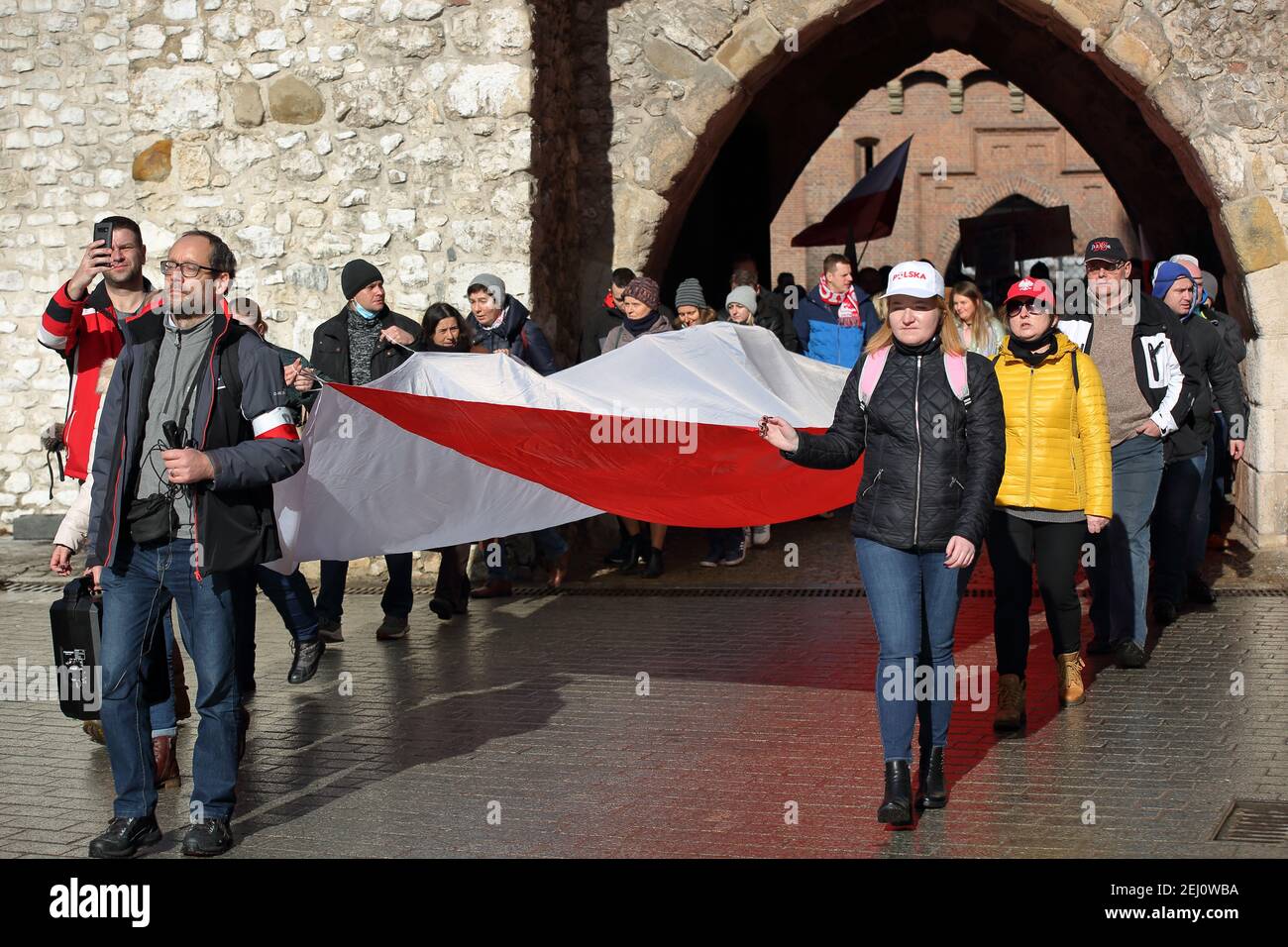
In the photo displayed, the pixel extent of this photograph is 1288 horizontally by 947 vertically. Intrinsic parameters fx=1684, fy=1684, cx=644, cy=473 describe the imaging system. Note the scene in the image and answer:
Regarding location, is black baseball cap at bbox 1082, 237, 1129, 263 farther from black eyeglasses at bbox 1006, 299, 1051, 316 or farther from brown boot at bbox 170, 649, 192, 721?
brown boot at bbox 170, 649, 192, 721

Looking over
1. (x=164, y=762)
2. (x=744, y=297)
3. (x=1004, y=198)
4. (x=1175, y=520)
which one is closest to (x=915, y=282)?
(x=164, y=762)

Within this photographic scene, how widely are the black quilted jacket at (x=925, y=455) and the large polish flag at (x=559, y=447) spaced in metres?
1.30

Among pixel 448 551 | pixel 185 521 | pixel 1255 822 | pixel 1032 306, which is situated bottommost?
pixel 1255 822

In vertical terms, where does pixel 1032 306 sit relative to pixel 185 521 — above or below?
above

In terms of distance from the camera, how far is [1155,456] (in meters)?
8.22

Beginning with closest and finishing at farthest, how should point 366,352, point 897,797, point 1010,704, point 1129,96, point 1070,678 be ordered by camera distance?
point 897,797
point 1010,704
point 1070,678
point 366,352
point 1129,96

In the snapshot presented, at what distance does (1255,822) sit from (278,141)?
8545 mm

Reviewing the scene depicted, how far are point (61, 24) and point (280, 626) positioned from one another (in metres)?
5.16

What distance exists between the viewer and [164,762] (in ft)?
20.9

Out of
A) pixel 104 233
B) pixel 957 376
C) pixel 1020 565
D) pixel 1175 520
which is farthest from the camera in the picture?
pixel 1175 520

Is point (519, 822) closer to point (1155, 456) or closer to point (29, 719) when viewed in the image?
point (29, 719)

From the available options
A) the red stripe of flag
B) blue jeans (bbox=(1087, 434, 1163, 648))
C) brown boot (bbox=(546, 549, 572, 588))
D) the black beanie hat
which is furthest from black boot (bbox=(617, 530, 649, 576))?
the red stripe of flag

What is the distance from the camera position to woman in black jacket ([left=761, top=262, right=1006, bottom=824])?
5.63 metres

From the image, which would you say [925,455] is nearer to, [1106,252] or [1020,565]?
[1020,565]
